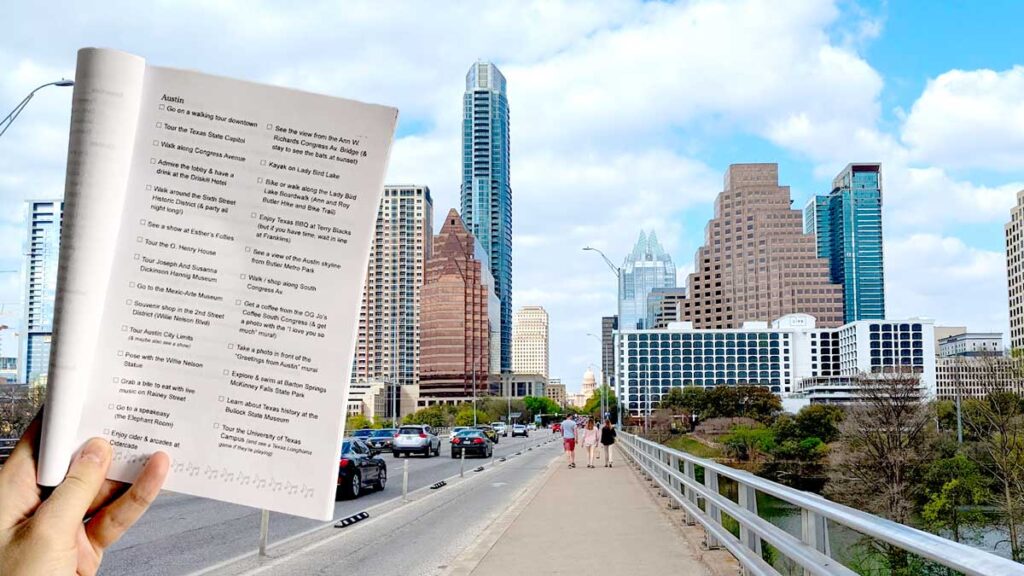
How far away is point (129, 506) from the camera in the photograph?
1.66 meters

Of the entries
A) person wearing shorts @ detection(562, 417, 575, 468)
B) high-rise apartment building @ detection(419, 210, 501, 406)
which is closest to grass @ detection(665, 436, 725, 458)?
person wearing shorts @ detection(562, 417, 575, 468)

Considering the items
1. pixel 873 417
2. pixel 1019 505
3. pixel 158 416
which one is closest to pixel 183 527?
pixel 158 416

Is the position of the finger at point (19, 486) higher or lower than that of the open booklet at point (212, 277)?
lower

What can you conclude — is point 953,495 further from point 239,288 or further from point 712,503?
point 239,288

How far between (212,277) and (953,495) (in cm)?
5624

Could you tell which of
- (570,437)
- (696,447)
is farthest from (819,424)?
(570,437)

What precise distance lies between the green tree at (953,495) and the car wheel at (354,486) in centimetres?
3629

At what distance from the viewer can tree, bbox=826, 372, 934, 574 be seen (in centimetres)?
4991

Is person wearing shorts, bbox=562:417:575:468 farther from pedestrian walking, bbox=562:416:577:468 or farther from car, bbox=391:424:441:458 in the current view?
car, bbox=391:424:441:458

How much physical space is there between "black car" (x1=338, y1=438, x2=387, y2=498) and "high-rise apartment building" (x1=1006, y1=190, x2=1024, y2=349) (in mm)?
178278

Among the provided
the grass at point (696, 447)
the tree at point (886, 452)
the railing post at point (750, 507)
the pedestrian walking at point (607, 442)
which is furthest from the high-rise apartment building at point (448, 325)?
the railing post at point (750, 507)

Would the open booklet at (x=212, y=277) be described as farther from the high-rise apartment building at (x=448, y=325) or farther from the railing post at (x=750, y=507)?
the high-rise apartment building at (x=448, y=325)

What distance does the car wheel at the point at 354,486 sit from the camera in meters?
21.4

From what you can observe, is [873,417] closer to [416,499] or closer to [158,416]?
[416,499]
